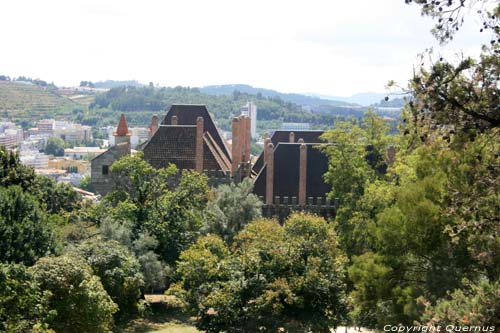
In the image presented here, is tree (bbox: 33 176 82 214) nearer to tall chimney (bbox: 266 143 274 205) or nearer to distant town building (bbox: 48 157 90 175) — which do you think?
tall chimney (bbox: 266 143 274 205)

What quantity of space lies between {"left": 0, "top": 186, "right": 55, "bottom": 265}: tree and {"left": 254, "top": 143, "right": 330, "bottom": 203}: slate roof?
18059mm

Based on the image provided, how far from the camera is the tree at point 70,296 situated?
24.1 metres

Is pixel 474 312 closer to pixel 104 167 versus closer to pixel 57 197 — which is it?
pixel 104 167

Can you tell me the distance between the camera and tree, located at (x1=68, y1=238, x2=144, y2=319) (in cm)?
3005

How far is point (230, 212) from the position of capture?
39.5 meters

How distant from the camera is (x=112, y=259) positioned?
99.6 ft

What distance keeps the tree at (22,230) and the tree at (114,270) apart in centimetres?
130

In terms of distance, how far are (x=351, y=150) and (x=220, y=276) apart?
1267cm

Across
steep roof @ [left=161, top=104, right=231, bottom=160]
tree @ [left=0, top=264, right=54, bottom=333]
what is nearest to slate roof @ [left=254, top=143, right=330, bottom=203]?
steep roof @ [left=161, top=104, right=231, bottom=160]

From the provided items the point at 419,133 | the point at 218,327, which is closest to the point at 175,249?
the point at 218,327

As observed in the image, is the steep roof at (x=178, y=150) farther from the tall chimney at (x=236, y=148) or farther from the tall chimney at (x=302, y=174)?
the tall chimney at (x=302, y=174)

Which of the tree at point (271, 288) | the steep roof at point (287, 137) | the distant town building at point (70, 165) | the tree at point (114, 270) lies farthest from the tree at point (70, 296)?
the distant town building at point (70, 165)

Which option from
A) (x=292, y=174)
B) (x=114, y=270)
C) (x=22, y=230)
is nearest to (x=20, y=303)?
(x=114, y=270)

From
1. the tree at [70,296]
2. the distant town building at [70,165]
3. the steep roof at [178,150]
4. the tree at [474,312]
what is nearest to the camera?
the tree at [474,312]
